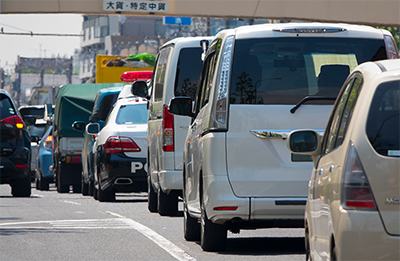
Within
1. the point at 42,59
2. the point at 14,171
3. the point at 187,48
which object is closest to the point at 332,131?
Answer: the point at 187,48

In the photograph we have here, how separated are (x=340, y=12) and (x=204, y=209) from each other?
19.9 meters

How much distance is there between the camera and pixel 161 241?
9.62 metres

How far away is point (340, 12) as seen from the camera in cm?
2736

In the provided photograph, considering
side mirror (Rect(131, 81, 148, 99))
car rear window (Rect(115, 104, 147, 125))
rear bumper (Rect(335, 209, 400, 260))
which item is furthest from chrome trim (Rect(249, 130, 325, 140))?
car rear window (Rect(115, 104, 147, 125))

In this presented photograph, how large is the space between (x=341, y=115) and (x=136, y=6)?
2388 centimetres

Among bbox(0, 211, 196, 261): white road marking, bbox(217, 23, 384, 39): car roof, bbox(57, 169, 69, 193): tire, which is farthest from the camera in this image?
bbox(57, 169, 69, 193): tire

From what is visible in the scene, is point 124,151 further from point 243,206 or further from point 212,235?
point 243,206

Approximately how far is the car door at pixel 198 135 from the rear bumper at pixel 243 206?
47 centimetres

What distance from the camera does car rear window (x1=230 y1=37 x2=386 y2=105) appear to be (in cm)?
803

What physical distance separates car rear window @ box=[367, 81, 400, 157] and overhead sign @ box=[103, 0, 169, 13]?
905 inches

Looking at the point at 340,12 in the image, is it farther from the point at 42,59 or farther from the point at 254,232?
the point at 42,59

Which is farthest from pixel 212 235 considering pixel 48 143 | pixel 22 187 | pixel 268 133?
pixel 48 143

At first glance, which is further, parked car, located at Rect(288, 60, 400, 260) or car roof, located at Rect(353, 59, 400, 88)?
car roof, located at Rect(353, 59, 400, 88)

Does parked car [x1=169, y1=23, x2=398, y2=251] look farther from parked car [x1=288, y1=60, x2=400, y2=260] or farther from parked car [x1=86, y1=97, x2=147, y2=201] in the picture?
parked car [x1=86, y1=97, x2=147, y2=201]
